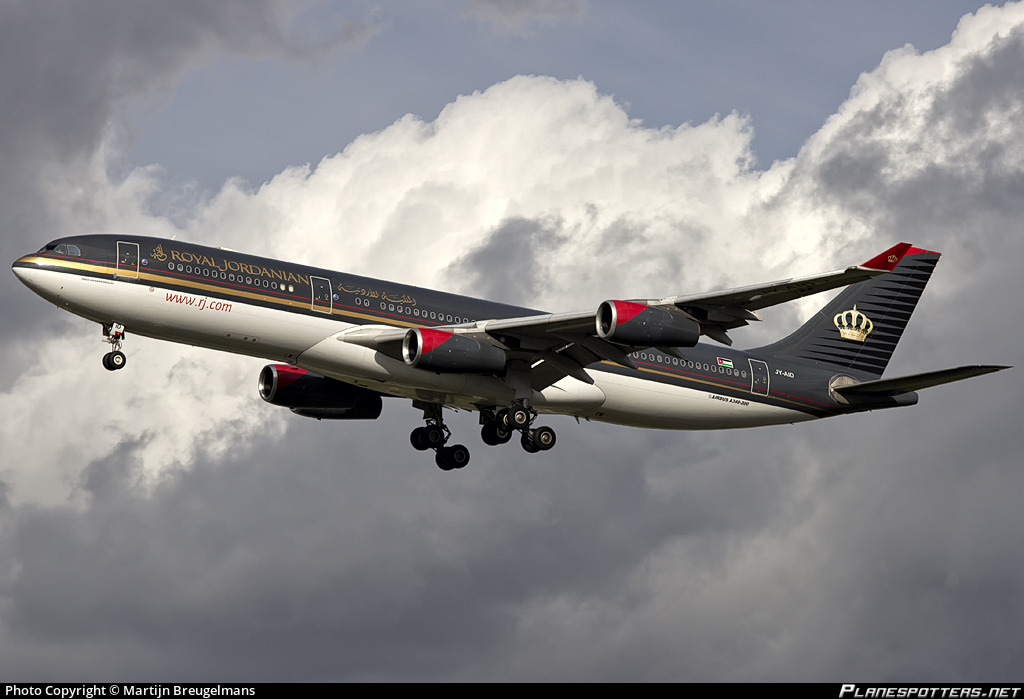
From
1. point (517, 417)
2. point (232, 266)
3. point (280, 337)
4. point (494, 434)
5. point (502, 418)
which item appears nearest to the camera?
point (280, 337)

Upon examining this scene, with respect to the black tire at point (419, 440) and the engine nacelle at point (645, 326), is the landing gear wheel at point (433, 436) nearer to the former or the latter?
the black tire at point (419, 440)

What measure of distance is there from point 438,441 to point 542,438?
6.65 meters

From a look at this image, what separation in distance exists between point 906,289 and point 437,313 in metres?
22.1

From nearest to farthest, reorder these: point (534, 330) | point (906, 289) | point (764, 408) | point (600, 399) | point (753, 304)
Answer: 1. point (753, 304)
2. point (534, 330)
3. point (600, 399)
4. point (764, 408)
5. point (906, 289)

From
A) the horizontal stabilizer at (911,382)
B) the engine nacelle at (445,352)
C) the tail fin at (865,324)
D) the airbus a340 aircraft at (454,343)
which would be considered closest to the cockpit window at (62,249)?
the airbus a340 aircraft at (454,343)

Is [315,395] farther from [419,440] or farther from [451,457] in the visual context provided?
[451,457]

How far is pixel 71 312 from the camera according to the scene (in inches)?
1713

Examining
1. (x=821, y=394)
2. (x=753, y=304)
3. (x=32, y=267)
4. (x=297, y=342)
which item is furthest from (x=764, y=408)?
(x=32, y=267)

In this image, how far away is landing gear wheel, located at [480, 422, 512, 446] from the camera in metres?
50.6

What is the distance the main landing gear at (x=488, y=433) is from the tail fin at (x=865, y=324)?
11604mm

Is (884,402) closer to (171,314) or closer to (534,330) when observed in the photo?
(534,330)

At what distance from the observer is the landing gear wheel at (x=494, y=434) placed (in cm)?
5056

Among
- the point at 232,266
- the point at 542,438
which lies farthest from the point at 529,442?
the point at 232,266

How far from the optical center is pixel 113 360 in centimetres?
4478
